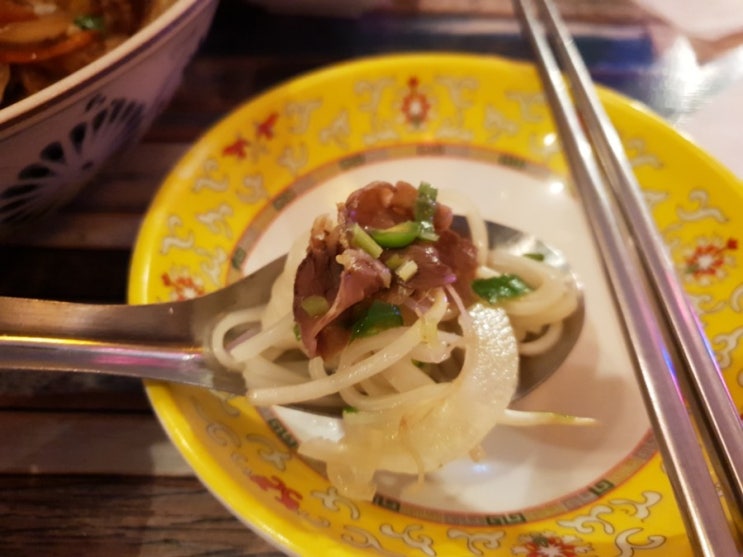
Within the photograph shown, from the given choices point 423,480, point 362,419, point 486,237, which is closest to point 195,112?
point 486,237

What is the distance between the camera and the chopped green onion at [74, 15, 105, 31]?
1.10 metres

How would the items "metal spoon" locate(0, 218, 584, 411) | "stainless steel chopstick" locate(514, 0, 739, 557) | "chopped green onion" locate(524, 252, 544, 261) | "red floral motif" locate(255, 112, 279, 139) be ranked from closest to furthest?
"stainless steel chopstick" locate(514, 0, 739, 557)
"metal spoon" locate(0, 218, 584, 411)
"chopped green onion" locate(524, 252, 544, 261)
"red floral motif" locate(255, 112, 279, 139)

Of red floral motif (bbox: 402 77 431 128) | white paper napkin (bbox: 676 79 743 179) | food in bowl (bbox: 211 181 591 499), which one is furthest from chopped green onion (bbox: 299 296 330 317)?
white paper napkin (bbox: 676 79 743 179)

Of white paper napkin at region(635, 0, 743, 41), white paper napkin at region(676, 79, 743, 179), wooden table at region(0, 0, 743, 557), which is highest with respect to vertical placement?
white paper napkin at region(635, 0, 743, 41)

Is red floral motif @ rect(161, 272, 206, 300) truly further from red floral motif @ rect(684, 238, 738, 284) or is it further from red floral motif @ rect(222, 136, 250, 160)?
red floral motif @ rect(684, 238, 738, 284)

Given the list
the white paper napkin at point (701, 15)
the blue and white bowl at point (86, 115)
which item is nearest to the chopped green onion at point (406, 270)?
the blue and white bowl at point (86, 115)

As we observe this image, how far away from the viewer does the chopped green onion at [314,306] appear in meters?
0.90

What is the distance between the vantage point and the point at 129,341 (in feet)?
2.81

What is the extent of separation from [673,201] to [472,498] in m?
0.69

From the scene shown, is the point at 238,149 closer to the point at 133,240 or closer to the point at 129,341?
the point at 133,240

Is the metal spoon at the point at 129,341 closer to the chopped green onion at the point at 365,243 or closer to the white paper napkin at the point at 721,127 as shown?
the chopped green onion at the point at 365,243

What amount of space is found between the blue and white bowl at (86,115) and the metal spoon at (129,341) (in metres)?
0.21

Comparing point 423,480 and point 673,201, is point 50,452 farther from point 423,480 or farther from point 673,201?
point 673,201

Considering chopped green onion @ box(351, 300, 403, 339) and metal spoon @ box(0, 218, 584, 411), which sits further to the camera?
chopped green onion @ box(351, 300, 403, 339)
